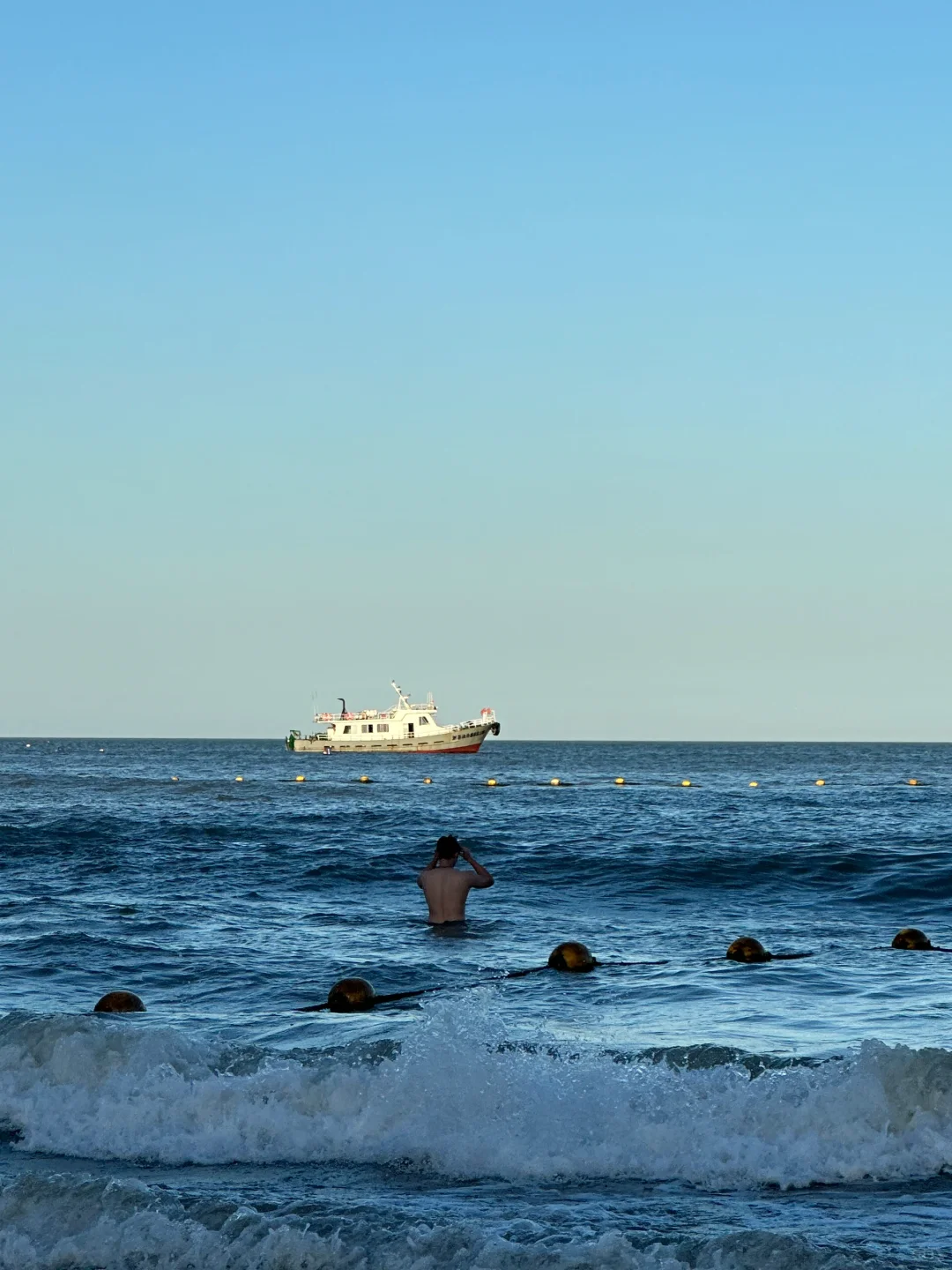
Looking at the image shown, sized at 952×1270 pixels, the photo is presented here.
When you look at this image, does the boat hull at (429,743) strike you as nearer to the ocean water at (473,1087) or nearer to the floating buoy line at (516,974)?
the ocean water at (473,1087)

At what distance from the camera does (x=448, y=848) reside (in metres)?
15.8

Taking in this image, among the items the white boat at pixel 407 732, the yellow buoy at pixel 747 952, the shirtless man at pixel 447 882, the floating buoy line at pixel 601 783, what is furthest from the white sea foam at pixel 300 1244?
the white boat at pixel 407 732

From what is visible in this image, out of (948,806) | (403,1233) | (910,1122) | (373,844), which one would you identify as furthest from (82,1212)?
(948,806)

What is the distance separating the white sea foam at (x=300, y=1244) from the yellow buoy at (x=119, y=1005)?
452 centimetres

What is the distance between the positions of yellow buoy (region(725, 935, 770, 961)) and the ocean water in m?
0.20

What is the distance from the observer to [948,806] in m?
48.9

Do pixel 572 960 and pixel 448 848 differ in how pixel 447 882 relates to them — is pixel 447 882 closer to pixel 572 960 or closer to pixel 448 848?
pixel 448 848

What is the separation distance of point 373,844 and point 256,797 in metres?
24.8

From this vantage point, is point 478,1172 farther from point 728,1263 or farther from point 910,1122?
point 910,1122

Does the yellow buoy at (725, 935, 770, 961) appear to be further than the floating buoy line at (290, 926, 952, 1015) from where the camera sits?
Yes

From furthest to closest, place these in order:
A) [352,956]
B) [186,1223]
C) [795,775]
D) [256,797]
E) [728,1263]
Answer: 1. [795,775]
2. [256,797]
3. [352,956]
4. [186,1223]
5. [728,1263]

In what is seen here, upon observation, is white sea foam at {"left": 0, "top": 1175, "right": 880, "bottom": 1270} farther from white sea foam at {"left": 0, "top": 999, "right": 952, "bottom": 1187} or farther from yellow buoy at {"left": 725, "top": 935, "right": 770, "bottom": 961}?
yellow buoy at {"left": 725, "top": 935, "right": 770, "bottom": 961}

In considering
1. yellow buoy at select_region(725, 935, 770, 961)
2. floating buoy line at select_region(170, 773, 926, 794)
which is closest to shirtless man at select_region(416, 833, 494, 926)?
yellow buoy at select_region(725, 935, 770, 961)

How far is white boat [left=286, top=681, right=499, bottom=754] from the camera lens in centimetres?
11750
